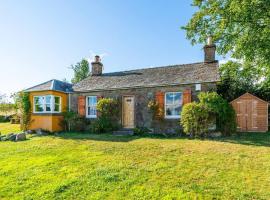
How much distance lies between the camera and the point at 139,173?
214 inches

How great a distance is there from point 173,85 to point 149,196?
356 inches

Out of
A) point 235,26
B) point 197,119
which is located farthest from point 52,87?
point 235,26

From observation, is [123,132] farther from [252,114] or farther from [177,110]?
[252,114]

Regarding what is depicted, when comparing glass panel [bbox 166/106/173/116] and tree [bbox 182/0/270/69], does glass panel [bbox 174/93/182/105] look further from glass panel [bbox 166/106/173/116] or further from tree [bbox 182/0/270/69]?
tree [bbox 182/0/270/69]

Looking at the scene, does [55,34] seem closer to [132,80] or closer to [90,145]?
[132,80]

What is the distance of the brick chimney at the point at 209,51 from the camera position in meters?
13.8

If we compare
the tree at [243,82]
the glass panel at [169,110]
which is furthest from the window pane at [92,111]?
the tree at [243,82]

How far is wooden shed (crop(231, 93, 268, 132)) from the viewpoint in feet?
41.6

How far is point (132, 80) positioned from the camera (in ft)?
48.0

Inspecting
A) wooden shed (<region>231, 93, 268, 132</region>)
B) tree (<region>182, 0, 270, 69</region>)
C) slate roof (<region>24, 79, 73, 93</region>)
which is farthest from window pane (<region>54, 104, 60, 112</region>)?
wooden shed (<region>231, 93, 268, 132</region>)

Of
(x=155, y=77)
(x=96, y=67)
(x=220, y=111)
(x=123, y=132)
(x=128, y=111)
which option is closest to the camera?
(x=220, y=111)

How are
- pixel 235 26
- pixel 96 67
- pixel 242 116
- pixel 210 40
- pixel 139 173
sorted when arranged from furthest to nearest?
1. pixel 96 67
2. pixel 210 40
3. pixel 242 116
4. pixel 235 26
5. pixel 139 173

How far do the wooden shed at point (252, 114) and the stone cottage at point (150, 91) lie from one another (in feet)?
9.49

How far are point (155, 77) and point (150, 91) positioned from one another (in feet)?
4.63
